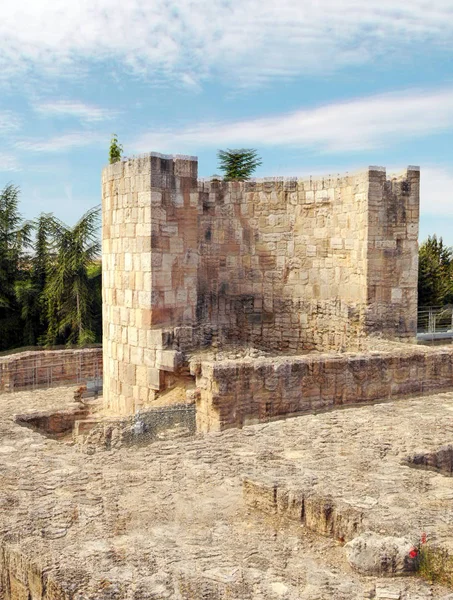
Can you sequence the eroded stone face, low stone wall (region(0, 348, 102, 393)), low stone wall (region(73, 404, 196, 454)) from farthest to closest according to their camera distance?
low stone wall (region(0, 348, 102, 393)) < low stone wall (region(73, 404, 196, 454)) < the eroded stone face

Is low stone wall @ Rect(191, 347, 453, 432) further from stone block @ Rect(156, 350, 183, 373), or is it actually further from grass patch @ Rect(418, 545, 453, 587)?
grass patch @ Rect(418, 545, 453, 587)

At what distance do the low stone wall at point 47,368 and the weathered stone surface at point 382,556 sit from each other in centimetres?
998

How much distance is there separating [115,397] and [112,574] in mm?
7590

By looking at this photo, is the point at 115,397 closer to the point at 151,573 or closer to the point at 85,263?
the point at 151,573

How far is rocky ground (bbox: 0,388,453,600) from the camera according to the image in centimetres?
353

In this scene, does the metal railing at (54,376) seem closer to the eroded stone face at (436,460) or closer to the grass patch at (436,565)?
the eroded stone face at (436,460)

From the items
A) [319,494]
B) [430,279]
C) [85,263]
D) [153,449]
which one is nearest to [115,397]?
[153,449]

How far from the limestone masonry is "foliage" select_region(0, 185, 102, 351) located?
30.5 feet

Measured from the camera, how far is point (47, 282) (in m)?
22.0

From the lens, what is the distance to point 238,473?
5.24 meters

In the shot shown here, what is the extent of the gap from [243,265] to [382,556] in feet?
30.5

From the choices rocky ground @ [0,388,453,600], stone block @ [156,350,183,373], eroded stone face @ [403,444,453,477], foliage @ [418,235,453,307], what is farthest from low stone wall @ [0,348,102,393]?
foliage @ [418,235,453,307]

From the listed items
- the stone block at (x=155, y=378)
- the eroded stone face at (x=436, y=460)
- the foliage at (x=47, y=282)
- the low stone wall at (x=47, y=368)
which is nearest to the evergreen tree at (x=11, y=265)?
the foliage at (x=47, y=282)

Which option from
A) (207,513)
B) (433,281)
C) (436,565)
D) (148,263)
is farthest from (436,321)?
(436,565)
